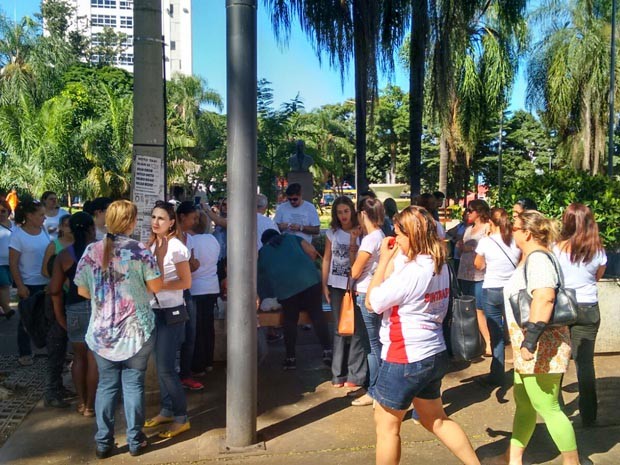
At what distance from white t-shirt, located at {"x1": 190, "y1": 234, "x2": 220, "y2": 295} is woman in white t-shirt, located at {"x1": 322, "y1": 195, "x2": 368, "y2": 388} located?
996mm

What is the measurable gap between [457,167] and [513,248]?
33196 mm

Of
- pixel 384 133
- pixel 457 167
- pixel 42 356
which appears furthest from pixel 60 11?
pixel 42 356

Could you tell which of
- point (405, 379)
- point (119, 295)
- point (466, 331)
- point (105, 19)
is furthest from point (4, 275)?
point (105, 19)

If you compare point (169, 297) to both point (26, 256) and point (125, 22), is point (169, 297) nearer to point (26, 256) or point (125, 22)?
point (26, 256)

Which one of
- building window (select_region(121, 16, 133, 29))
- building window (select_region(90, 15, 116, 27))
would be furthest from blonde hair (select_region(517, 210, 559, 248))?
building window (select_region(121, 16, 133, 29))

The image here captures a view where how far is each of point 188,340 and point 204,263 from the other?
68 cm

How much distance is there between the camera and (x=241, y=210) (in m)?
4.16

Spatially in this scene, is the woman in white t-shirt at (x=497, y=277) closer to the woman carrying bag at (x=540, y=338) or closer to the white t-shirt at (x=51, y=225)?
the woman carrying bag at (x=540, y=338)

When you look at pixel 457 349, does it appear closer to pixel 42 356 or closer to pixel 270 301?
pixel 270 301

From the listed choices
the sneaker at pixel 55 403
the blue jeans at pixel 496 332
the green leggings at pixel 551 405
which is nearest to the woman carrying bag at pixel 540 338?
the green leggings at pixel 551 405

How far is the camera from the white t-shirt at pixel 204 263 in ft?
18.0

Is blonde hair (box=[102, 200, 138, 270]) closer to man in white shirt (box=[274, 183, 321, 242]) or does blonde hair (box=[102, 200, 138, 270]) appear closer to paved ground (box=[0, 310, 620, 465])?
paved ground (box=[0, 310, 620, 465])

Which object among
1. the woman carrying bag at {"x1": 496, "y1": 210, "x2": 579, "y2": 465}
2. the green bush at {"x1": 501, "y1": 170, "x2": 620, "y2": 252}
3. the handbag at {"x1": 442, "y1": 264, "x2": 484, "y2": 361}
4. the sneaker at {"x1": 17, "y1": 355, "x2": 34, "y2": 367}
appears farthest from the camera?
the green bush at {"x1": 501, "y1": 170, "x2": 620, "y2": 252}

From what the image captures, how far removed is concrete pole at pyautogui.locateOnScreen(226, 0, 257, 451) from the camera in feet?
13.6
